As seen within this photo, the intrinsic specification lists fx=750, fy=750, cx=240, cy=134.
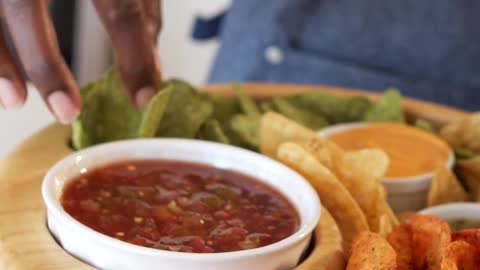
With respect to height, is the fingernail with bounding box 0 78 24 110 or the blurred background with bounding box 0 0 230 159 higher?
the fingernail with bounding box 0 78 24 110

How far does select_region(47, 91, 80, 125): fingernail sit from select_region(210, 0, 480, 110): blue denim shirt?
1374 mm

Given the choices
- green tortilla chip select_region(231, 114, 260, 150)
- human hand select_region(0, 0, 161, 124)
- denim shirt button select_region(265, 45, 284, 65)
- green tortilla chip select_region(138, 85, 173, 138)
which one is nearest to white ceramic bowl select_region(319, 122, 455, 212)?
green tortilla chip select_region(231, 114, 260, 150)

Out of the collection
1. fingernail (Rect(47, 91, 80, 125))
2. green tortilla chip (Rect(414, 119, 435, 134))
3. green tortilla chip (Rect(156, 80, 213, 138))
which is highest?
fingernail (Rect(47, 91, 80, 125))

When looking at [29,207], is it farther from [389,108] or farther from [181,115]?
[389,108]

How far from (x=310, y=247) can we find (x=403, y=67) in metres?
1.36

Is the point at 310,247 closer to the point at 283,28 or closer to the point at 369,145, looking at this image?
the point at 369,145

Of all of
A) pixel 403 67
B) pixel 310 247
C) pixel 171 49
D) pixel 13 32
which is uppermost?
pixel 13 32

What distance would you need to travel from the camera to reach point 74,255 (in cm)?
89

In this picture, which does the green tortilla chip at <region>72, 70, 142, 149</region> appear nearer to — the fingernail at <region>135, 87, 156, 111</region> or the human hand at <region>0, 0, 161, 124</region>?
the fingernail at <region>135, 87, 156, 111</region>

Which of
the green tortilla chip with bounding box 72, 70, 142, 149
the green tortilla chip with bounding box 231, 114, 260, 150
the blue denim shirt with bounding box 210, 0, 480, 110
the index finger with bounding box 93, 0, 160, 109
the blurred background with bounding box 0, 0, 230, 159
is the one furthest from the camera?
the blurred background with bounding box 0, 0, 230, 159

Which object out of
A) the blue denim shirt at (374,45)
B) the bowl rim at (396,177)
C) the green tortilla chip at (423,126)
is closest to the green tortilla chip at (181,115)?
the bowl rim at (396,177)

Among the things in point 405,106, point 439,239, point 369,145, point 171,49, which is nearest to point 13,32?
Answer: point 439,239

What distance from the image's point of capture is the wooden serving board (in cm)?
86

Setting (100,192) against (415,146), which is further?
(415,146)
